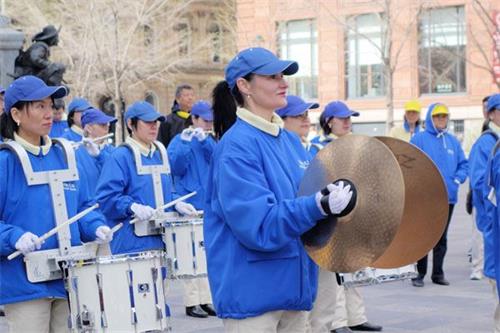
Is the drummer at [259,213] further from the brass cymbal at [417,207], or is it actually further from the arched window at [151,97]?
the arched window at [151,97]

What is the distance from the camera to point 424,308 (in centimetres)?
1028

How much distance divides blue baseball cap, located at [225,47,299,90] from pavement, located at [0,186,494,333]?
4.75 meters


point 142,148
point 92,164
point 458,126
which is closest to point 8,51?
point 92,164

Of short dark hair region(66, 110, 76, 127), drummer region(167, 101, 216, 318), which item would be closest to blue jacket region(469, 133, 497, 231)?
drummer region(167, 101, 216, 318)

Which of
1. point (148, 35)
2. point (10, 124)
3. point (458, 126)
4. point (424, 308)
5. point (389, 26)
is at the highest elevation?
point (148, 35)

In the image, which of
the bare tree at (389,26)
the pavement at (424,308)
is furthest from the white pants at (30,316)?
the bare tree at (389,26)

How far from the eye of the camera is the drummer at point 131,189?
318 inches

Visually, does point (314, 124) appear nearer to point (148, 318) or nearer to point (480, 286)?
point (480, 286)

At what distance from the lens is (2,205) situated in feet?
18.0

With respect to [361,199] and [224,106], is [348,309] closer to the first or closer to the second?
[224,106]

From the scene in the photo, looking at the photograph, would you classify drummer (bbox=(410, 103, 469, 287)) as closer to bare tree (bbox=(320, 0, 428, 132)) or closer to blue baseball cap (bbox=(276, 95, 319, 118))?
blue baseball cap (bbox=(276, 95, 319, 118))

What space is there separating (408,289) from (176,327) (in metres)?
3.23

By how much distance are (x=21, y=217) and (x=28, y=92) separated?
71 centimetres

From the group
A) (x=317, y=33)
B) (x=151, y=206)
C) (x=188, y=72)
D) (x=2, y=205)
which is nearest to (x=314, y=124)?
(x=317, y=33)
